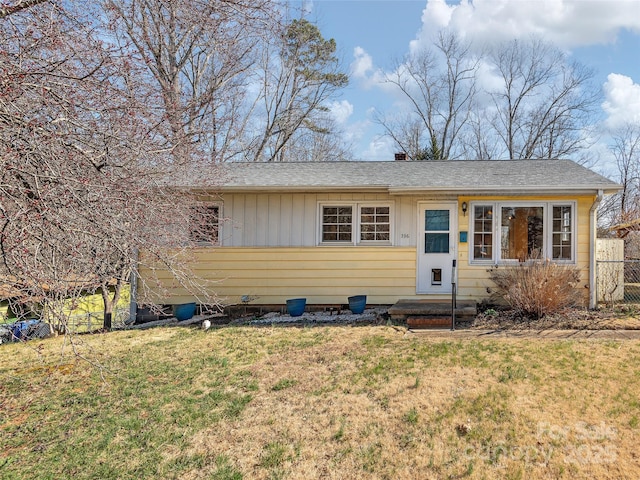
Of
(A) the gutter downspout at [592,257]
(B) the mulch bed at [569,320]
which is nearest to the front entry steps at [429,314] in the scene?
(B) the mulch bed at [569,320]

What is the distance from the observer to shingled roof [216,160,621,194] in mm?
7969

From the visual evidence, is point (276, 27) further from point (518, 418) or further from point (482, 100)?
point (482, 100)

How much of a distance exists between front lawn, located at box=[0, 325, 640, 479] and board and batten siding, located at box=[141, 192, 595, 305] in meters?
2.88

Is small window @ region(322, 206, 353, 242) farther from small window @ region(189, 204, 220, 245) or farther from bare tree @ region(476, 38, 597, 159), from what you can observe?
Result: bare tree @ region(476, 38, 597, 159)

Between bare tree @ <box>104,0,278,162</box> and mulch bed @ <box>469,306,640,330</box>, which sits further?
mulch bed @ <box>469,306,640,330</box>

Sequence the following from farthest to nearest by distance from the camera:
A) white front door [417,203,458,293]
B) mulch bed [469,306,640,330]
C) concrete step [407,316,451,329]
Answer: white front door [417,203,458,293], concrete step [407,316,451,329], mulch bed [469,306,640,330]

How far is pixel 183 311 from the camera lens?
8633 millimetres

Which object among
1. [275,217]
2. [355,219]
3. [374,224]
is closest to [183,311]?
[275,217]

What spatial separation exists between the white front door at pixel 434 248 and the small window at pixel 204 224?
444 centimetres

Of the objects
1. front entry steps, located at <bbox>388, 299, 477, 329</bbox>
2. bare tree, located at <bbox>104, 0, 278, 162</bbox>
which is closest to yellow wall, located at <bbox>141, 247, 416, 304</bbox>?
front entry steps, located at <bbox>388, 299, 477, 329</bbox>

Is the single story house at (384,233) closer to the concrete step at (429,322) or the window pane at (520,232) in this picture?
the window pane at (520,232)

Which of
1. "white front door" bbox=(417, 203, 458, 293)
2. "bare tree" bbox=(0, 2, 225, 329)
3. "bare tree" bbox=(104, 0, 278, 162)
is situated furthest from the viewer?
"white front door" bbox=(417, 203, 458, 293)

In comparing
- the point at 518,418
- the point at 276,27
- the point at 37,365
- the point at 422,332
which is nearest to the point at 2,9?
the point at 276,27

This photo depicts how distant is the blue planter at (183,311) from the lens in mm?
8609
